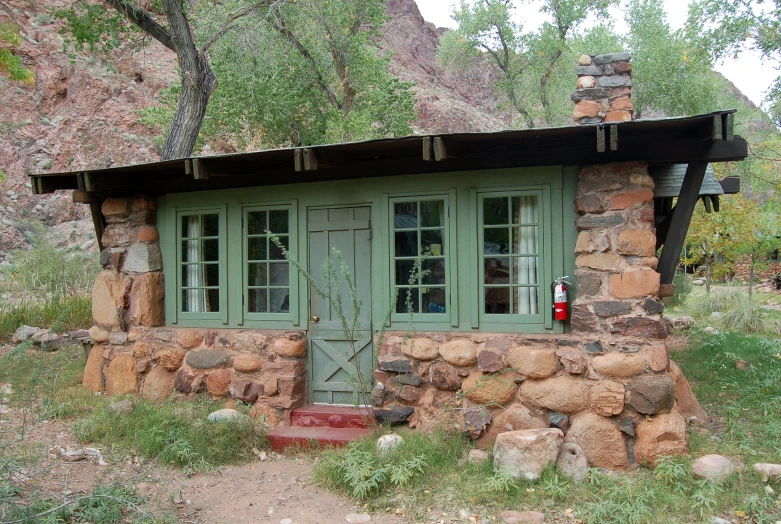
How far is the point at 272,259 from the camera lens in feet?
21.5

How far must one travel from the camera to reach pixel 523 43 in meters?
21.6

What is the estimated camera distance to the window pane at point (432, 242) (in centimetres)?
588

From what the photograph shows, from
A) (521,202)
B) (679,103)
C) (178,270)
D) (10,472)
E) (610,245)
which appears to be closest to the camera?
(10,472)

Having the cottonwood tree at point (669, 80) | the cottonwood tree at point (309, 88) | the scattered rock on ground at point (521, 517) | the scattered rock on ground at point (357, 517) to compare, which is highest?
the cottonwood tree at point (669, 80)

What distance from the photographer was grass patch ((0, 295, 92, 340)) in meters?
10.4

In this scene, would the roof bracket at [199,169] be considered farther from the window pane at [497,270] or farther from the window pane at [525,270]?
the window pane at [525,270]

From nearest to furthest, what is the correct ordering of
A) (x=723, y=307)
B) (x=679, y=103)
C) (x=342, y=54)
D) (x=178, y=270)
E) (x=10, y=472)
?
(x=10, y=472) < (x=178, y=270) < (x=723, y=307) < (x=342, y=54) < (x=679, y=103)

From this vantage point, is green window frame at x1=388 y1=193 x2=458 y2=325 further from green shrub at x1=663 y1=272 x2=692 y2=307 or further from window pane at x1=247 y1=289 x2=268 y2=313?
green shrub at x1=663 y1=272 x2=692 y2=307

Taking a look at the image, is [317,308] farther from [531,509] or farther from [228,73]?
[228,73]

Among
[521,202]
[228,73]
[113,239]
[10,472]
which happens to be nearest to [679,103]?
[228,73]

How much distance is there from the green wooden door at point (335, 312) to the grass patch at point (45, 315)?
6.01 m

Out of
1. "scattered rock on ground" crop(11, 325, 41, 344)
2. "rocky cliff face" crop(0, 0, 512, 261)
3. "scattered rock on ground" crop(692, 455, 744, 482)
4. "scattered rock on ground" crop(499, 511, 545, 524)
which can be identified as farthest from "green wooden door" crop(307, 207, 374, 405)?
"rocky cliff face" crop(0, 0, 512, 261)

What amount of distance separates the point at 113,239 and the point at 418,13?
37.4 m

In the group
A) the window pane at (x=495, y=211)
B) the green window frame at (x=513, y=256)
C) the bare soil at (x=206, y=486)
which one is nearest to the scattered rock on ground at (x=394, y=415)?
the bare soil at (x=206, y=486)
